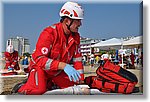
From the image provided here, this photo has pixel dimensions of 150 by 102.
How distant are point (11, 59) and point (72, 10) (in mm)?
600

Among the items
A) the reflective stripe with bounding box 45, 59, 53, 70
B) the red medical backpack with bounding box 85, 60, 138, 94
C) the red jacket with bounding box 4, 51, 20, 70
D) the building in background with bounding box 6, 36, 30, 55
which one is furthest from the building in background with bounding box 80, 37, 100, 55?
the red jacket with bounding box 4, 51, 20, 70

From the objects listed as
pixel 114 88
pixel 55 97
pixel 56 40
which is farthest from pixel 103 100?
pixel 56 40

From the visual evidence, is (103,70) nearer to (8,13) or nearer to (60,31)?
(60,31)

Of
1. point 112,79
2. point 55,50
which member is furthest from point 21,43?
point 112,79

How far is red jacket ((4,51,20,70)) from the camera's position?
331 cm

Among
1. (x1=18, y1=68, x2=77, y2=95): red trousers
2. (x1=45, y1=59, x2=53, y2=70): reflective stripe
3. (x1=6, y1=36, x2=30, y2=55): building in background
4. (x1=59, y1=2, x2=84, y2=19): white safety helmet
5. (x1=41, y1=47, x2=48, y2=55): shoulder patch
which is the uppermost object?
(x1=59, y1=2, x2=84, y2=19): white safety helmet

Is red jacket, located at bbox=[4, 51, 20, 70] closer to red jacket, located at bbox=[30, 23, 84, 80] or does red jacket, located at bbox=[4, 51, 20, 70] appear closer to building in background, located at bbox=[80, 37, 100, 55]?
red jacket, located at bbox=[30, 23, 84, 80]

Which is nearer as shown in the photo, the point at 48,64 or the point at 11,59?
the point at 48,64

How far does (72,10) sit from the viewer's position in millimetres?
3238

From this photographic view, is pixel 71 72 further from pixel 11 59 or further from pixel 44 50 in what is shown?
pixel 11 59

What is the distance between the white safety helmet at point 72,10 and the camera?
324 cm

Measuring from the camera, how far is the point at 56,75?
10.7 feet

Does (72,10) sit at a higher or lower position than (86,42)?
higher

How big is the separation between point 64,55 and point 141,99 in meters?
0.68
